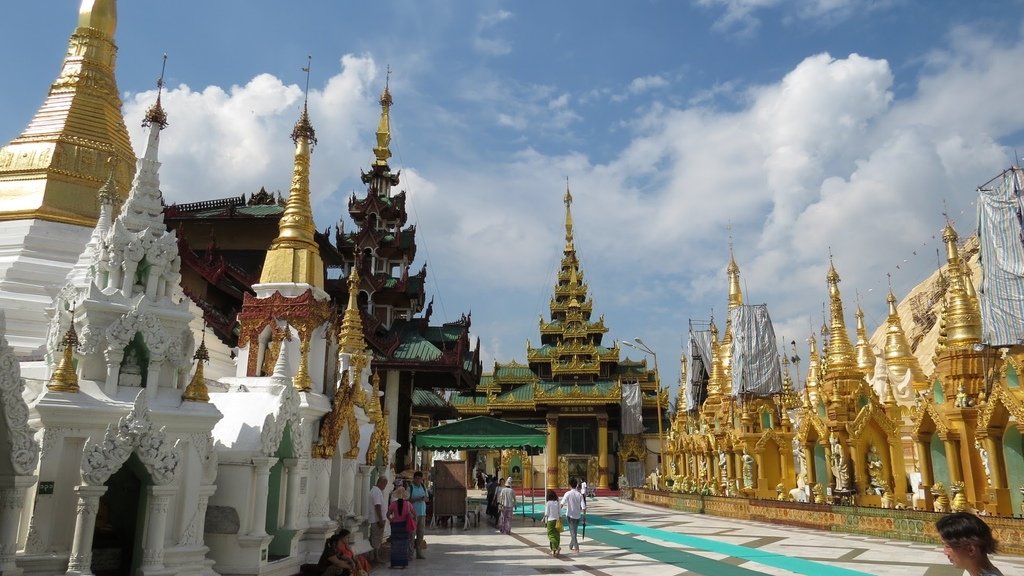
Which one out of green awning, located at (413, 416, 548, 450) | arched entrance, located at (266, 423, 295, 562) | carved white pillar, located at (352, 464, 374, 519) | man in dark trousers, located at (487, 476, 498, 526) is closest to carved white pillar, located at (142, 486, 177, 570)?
arched entrance, located at (266, 423, 295, 562)

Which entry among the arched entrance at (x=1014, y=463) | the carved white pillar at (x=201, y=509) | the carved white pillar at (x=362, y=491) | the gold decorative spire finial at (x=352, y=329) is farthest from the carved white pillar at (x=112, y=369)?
the arched entrance at (x=1014, y=463)

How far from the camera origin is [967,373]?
15742 millimetres

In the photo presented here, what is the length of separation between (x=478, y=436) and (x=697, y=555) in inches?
381

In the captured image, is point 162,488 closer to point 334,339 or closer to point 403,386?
point 334,339

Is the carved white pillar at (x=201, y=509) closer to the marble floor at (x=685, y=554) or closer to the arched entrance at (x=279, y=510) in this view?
the arched entrance at (x=279, y=510)

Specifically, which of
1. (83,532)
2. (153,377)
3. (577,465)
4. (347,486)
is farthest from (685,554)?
(577,465)

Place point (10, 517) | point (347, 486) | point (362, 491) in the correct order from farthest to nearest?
1. point (362, 491)
2. point (347, 486)
3. point (10, 517)

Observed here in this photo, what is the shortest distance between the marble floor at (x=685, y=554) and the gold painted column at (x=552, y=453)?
21.8 m

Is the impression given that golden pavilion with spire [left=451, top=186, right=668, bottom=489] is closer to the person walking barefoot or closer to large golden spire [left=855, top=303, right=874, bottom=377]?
large golden spire [left=855, top=303, right=874, bottom=377]

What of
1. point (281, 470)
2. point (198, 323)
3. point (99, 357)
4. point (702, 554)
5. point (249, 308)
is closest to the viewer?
point (99, 357)

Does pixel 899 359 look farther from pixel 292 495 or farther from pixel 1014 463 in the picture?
pixel 292 495

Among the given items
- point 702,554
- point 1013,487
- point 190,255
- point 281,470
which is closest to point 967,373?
point 1013,487

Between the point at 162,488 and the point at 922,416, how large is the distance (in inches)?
632

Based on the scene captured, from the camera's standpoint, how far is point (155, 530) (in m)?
6.81
